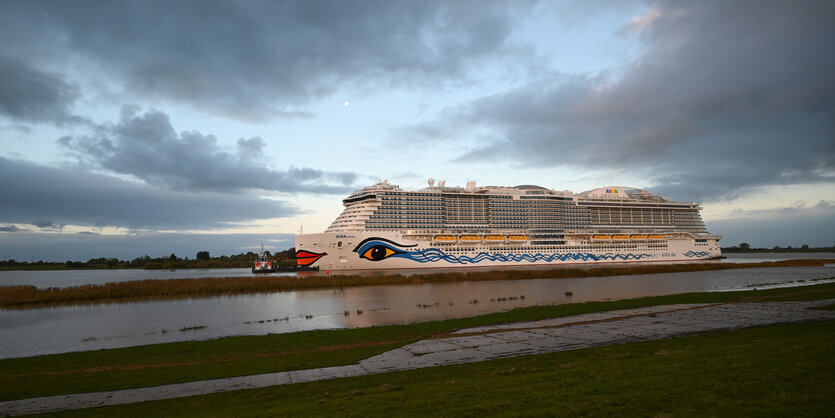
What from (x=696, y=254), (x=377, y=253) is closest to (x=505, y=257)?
(x=377, y=253)

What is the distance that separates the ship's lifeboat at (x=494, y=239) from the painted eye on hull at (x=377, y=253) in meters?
18.3

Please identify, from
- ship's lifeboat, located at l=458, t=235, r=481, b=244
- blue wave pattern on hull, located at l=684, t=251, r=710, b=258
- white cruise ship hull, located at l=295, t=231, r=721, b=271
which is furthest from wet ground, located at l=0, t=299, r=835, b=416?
blue wave pattern on hull, located at l=684, t=251, r=710, b=258

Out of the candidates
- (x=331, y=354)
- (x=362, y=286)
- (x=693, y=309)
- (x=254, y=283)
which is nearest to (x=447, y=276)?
(x=362, y=286)

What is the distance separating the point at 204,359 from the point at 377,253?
164 ft

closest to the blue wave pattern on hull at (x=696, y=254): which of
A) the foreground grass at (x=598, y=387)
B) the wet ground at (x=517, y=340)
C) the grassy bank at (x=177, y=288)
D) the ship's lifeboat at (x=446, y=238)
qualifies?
the ship's lifeboat at (x=446, y=238)

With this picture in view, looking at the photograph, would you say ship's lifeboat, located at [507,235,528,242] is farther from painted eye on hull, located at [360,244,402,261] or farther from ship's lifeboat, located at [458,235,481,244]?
painted eye on hull, located at [360,244,402,261]

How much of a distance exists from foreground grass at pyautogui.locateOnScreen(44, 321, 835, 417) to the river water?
7.32 m

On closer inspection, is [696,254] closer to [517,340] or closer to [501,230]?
[501,230]

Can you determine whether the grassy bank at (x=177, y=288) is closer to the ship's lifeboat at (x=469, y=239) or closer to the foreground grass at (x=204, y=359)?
the ship's lifeboat at (x=469, y=239)

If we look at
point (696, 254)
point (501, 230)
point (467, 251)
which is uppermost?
point (501, 230)

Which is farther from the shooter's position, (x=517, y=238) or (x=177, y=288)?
(x=517, y=238)

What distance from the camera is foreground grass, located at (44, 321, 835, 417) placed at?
231 inches

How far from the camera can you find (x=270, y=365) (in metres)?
12.8

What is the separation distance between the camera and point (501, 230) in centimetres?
7838
